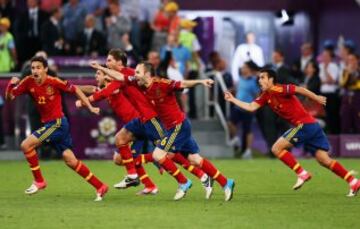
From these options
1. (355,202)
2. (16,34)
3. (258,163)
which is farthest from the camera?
(16,34)

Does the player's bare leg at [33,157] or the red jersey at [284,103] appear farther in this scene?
the red jersey at [284,103]

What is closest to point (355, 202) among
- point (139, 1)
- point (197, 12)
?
point (139, 1)

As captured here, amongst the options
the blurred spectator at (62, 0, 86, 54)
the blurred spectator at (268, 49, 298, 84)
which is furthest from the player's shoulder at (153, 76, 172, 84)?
the blurred spectator at (62, 0, 86, 54)

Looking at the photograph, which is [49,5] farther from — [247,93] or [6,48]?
[247,93]

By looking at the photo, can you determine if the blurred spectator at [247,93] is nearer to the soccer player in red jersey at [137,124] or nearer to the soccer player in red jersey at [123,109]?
the soccer player in red jersey at [123,109]

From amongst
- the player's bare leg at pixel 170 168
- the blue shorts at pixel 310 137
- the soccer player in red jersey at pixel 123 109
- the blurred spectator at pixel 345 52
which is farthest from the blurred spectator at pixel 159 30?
the player's bare leg at pixel 170 168

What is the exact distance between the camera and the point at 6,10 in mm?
26984

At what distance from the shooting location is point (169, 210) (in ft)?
49.1

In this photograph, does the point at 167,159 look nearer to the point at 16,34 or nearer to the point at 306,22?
the point at 16,34

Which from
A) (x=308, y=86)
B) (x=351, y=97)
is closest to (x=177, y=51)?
(x=308, y=86)

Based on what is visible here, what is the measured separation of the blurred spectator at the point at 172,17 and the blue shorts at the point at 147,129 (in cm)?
886

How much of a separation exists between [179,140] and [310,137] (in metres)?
2.14

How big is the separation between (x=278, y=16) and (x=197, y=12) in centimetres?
245

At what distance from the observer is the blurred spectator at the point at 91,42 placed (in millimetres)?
26094
